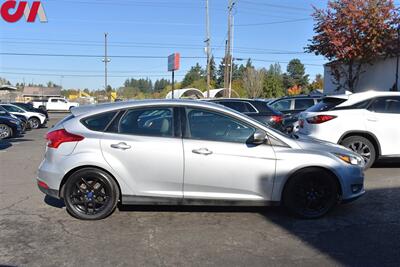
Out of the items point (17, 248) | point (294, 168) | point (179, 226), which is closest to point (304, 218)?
point (294, 168)

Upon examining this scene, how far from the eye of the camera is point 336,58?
81.9 feet

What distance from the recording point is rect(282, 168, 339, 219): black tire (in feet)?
19.1

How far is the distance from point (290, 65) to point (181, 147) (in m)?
122

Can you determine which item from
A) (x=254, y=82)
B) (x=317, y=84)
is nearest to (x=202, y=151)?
(x=254, y=82)

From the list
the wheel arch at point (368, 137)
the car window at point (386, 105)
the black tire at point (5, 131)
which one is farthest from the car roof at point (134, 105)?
the black tire at point (5, 131)

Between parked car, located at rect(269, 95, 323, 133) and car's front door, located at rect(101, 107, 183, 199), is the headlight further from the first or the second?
parked car, located at rect(269, 95, 323, 133)

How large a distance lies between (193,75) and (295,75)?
32594 millimetres

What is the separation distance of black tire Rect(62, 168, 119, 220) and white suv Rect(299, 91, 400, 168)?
5005 mm

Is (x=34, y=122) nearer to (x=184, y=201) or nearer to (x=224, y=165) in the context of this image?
(x=184, y=201)

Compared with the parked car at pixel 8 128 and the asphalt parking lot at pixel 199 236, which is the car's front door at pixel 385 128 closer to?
the asphalt parking lot at pixel 199 236

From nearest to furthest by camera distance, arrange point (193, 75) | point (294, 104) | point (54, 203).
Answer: point (54, 203) → point (294, 104) → point (193, 75)

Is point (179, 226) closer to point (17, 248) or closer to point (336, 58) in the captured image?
point (17, 248)

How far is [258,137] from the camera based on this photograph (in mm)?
5660

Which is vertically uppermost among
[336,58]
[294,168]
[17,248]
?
[336,58]
